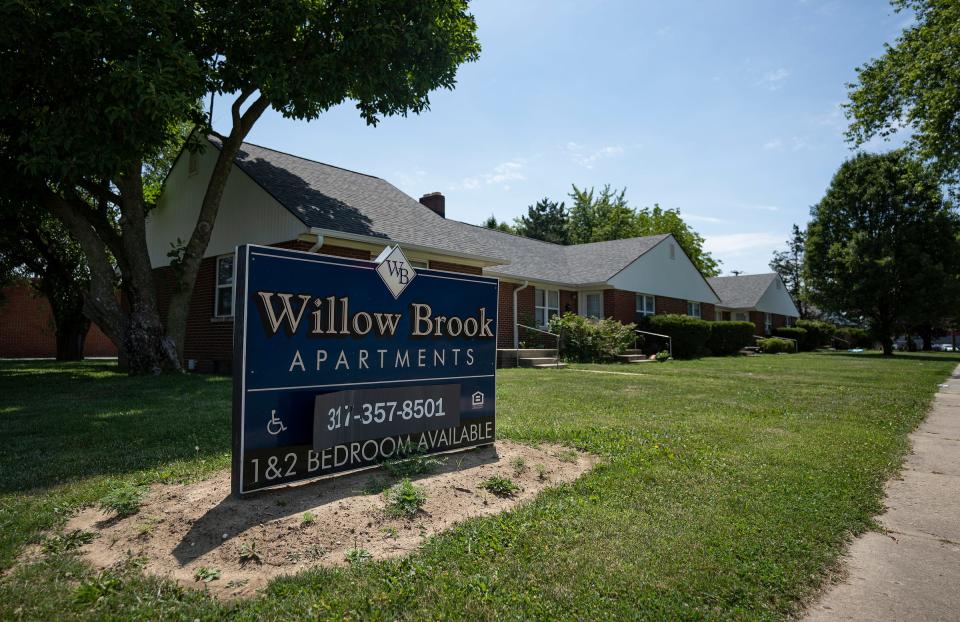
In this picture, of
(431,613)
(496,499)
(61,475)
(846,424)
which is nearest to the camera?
(431,613)

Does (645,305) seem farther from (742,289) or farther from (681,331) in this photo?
(742,289)

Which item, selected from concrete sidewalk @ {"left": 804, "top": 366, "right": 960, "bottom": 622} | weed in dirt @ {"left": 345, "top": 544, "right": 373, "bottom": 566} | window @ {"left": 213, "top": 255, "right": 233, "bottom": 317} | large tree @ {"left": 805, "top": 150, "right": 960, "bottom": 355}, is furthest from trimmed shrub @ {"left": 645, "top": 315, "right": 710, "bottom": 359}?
weed in dirt @ {"left": 345, "top": 544, "right": 373, "bottom": 566}

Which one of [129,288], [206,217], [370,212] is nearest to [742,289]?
[370,212]

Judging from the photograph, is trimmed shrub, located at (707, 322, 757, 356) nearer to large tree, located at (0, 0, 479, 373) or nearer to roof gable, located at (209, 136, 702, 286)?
roof gable, located at (209, 136, 702, 286)

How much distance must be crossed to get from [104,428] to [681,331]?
2058 cm

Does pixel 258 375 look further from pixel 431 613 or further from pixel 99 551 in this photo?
pixel 431 613

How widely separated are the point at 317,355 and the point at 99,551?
177 centimetres

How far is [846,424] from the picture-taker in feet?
23.8

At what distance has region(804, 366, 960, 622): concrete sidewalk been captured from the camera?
106 inches

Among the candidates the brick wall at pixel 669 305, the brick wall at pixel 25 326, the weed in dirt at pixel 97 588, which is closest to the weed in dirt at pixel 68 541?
the weed in dirt at pixel 97 588

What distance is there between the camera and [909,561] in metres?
3.25

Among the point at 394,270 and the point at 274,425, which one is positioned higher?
the point at 394,270

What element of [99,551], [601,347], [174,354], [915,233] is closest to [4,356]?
[174,354]

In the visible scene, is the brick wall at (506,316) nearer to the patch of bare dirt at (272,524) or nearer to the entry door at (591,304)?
the entry door at (591,304)
